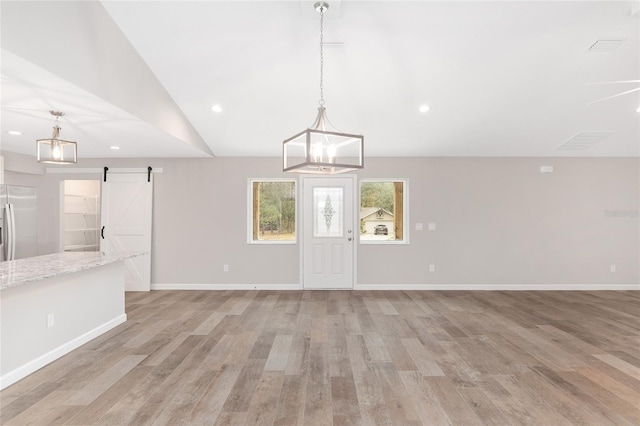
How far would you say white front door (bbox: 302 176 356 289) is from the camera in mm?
6207

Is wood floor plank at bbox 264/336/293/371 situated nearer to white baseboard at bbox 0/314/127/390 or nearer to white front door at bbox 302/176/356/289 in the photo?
white baseboard at bbox 0/314/127/390

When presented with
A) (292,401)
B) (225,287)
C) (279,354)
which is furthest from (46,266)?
(225,287)

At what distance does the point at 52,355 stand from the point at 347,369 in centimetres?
266

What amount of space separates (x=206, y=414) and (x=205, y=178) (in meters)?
4.49

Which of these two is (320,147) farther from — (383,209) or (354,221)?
(383,209)

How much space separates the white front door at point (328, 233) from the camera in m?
6.21

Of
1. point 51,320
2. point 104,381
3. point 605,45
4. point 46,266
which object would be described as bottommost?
point 104,381

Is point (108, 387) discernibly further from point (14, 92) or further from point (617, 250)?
point (617, 250)

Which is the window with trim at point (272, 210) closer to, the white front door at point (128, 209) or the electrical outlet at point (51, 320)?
the white front door at point (128, 209)

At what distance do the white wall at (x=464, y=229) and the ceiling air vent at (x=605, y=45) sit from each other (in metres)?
2.69

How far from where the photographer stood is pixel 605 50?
3.64 metres

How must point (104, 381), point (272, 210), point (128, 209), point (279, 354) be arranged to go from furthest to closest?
point (272, 210), point (128, 209), point (279, 354), point (104, 381)

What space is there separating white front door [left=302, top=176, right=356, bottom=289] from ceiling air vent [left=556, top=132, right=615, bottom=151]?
3527 millimetres

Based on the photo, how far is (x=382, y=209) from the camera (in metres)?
6.36
